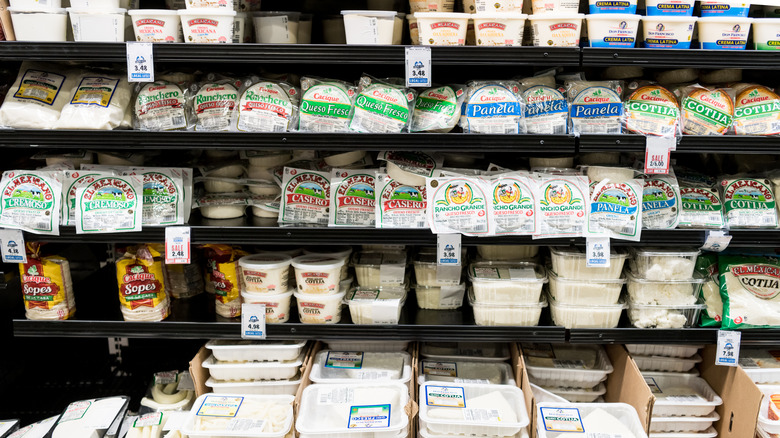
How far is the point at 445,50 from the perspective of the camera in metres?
1.88

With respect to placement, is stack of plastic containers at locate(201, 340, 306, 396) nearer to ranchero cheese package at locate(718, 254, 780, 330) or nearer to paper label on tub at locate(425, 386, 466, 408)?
paper label on tub at locate(425, 386, 466, 408)

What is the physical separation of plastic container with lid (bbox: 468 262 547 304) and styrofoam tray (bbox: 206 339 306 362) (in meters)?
0.76

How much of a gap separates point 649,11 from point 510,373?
1498 mm

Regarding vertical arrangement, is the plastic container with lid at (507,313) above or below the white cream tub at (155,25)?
below

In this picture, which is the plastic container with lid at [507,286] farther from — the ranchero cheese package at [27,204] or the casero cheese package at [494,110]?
the ranchero cheese package at [27,204]

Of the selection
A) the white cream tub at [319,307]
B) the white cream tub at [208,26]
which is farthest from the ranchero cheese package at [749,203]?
the white cream tub at [208,26]

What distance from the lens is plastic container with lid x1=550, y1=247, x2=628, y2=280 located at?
212 centimetres

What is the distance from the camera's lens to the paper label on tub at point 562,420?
78.4 inches

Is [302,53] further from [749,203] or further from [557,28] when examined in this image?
[749,203]

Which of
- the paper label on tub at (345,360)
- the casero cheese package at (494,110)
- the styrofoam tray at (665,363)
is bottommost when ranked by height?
the styrofoam tray at (665,363)

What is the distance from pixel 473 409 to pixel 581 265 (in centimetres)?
69

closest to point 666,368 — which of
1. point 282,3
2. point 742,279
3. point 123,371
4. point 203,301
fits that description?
point 742,279

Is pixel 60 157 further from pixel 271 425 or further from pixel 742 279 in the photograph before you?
pixel 742 279

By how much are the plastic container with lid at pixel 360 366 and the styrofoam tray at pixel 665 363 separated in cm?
102
